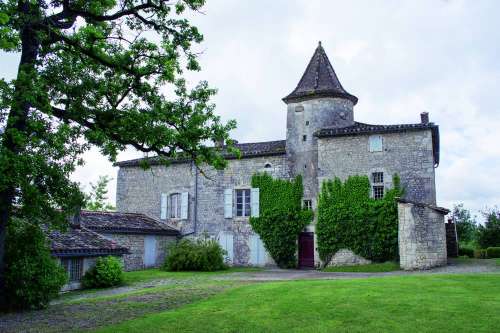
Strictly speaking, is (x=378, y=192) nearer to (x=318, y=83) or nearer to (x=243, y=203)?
(x=318, y=83)

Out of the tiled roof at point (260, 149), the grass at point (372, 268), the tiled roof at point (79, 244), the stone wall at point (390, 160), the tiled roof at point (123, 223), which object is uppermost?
the tiled roof at point (260, 149)

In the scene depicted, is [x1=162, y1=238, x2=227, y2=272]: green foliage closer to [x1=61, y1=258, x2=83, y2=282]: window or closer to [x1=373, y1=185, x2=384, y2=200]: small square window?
[x1=61, y1=258, x2=83, y2=282]: window

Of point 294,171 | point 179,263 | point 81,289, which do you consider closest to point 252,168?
point 294,171

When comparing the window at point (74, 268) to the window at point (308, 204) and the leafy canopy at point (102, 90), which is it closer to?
the leafy canopy at point (102, 90)

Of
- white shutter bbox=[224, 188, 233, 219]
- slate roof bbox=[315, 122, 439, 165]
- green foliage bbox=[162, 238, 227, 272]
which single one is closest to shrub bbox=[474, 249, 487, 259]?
slate roof bbox=[315, 122, 439, 165]

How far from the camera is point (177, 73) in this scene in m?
11.9

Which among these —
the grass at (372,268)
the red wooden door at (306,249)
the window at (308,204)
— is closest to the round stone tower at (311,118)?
the window at (308,204)

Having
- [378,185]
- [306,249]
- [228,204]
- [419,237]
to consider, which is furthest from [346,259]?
[228,204]

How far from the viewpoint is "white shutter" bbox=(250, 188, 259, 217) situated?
81.6ft

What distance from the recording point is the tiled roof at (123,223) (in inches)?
864

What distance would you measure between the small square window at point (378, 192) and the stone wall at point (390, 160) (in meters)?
0.34

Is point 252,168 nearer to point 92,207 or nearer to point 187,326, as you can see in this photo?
point 187,326

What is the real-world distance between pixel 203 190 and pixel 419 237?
1178 centimetres

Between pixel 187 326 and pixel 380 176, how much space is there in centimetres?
1539
